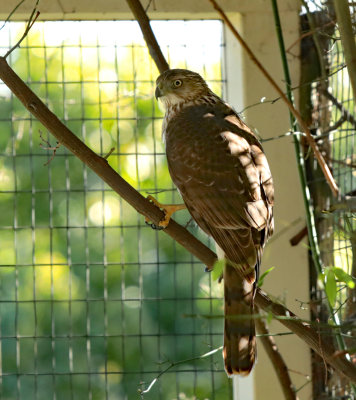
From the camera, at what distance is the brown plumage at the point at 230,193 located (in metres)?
1.94

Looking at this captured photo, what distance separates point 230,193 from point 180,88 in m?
0.65

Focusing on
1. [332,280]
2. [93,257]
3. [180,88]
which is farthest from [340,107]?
[93,257]

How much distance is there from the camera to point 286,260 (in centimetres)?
242

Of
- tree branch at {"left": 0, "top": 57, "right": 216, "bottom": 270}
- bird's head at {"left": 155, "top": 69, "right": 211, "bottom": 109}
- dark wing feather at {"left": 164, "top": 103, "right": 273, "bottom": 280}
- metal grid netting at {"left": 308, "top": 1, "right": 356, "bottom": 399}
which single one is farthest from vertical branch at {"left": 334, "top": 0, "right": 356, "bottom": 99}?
bird's head at {"left": 155, "top": 69, "right": 211, "bottom": 109}

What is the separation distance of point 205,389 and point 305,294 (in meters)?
1.34

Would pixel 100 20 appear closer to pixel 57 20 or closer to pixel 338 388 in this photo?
pixel 57 20

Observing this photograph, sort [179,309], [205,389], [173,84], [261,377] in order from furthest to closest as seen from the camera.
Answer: [179,309] < [205,389] < [173,84] < [261,377]

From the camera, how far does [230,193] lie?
208 centimetres

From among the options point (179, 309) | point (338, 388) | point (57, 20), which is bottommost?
point (338, 388)

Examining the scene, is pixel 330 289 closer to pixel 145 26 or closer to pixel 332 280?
pixel 332 280

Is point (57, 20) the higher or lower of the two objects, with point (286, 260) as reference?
higher

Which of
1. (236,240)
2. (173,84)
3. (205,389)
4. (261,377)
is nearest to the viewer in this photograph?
(236,240)

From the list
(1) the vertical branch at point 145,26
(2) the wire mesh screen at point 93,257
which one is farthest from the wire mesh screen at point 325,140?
(2) the wire mesh screen at point 93,257

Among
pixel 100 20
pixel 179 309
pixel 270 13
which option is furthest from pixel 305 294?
pixel 179 309
